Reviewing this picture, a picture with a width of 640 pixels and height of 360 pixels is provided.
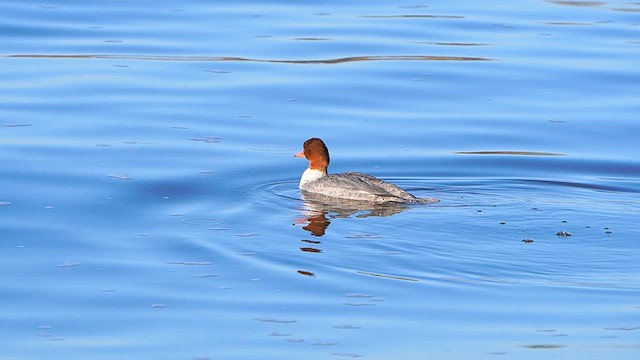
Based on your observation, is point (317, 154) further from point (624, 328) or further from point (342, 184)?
point (624, 328)

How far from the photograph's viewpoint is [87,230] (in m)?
11.8

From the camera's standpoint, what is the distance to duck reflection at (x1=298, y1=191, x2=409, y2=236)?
492 inches

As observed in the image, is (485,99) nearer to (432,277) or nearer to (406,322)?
(432,277)

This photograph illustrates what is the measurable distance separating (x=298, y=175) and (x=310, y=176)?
785 millimetres

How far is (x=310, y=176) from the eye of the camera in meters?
13.9

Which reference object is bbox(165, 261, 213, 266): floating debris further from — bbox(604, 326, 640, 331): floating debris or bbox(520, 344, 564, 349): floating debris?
bbox(604, 326, 640, 331): floating debris

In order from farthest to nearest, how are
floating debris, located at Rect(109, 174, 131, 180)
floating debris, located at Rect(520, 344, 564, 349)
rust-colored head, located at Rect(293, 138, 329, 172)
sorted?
rust-colored head, located at Rect(293, 138, 329, 172), floating debris, located at Rect(109, 174, 131, 180), floating debris, located at Rect(520, 344, 564, 349)

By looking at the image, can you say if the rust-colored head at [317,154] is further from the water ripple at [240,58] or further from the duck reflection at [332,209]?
the water ripple at [240,58]

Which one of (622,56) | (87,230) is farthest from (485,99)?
(87,230)

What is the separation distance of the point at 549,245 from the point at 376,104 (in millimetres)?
6372

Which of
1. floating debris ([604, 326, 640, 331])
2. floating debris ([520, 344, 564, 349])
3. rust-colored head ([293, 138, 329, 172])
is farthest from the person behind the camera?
rust-colored head ([293, 138, 329, 172])

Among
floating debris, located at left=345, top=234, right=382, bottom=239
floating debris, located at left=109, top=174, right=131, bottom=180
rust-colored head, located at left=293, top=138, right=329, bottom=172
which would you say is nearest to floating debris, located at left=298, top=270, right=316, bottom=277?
floating debris, located at left=345, top=234, right=382, bottom=239

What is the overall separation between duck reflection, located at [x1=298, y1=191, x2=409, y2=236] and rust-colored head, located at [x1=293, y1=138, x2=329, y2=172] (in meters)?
0.41

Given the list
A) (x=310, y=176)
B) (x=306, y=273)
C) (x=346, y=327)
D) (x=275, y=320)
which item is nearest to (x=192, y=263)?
(x=306, y=273)
